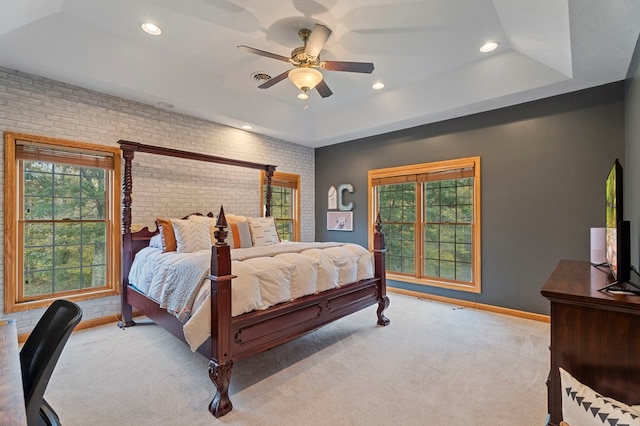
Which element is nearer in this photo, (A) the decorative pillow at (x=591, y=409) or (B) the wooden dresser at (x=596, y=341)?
(A) the decorative pillow at (x=591, y=409)

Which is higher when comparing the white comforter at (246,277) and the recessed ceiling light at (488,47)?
the recessed ceiling light at (488,47)

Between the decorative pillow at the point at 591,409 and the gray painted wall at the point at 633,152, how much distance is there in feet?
5.03

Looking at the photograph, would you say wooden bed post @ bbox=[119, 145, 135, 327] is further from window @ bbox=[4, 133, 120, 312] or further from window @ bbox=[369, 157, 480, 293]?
window @ bbox=[369, 157, 480, 293]

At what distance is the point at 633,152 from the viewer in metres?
2.83

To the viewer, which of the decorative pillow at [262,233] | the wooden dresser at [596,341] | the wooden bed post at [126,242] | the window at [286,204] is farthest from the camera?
the window at [286,204]

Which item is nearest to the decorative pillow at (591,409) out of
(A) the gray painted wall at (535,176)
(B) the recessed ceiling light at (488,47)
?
(A) the gray painted wall at (535,176)

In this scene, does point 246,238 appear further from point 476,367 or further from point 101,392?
point 476,367

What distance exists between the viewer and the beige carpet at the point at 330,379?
2.07 m

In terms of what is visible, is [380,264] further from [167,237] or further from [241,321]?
[167,237]

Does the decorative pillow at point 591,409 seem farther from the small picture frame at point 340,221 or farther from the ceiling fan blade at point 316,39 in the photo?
the small picture frame at point 340,221

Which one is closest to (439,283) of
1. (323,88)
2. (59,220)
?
(323,88)

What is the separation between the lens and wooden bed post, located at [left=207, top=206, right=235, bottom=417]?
214 cm

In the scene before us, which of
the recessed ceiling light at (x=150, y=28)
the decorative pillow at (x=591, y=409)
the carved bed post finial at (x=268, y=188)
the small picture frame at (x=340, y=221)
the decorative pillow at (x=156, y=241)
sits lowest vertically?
the decorative pillow at (x=591, y=409)

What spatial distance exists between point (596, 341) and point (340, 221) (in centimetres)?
482
